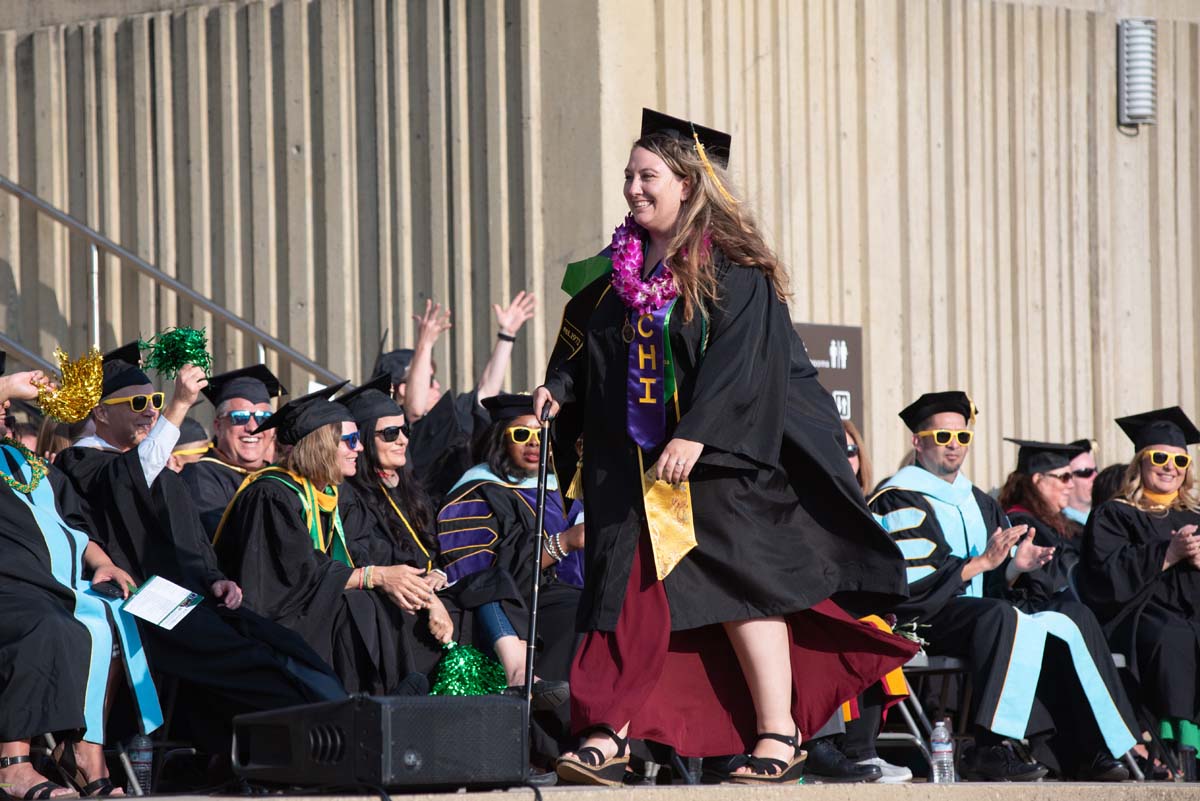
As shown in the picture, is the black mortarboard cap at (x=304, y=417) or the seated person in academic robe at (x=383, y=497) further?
the seated person in academic robe at (x=383, y=497)

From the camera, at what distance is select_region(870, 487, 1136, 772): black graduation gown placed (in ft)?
26.2

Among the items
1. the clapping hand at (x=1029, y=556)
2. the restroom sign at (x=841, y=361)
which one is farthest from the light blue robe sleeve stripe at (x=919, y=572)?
the restroom sign at (x=841, y=361)

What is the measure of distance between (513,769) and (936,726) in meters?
3.43

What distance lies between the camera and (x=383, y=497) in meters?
7.77

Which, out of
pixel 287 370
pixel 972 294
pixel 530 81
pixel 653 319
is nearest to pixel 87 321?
pixel 287 370

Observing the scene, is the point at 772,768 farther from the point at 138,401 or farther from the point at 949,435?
the point at 949,435

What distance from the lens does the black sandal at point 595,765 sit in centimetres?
514

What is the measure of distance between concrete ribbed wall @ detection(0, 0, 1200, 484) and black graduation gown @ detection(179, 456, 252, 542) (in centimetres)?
248

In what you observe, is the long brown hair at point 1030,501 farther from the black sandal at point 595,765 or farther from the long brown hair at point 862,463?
the black sandal at point 595,765

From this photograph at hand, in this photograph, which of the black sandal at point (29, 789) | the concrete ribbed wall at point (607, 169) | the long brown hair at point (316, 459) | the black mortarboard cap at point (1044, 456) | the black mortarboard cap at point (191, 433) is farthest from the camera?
the concrete ribbed wall at point (607, 169)

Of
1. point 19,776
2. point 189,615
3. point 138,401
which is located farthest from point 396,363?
Answer: point 19,776

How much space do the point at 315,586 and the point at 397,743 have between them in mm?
2509

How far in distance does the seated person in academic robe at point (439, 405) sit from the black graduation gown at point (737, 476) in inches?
132

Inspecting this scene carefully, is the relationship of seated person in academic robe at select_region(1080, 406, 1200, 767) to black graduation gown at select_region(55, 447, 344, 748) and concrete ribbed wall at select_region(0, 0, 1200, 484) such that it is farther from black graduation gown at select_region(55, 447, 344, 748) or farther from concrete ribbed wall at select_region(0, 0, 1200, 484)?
black graduation gown at select_region(55, 447, 344, 748)
